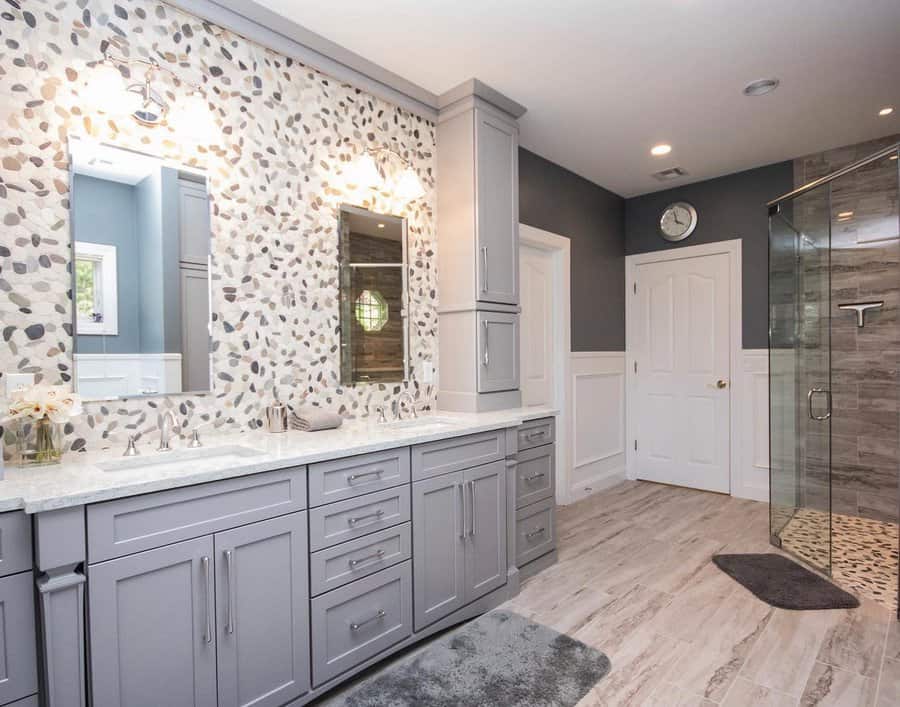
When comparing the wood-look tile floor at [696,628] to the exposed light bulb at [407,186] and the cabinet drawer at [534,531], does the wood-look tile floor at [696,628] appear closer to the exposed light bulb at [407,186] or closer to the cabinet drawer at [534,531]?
the cabinet drawer at [534,531]

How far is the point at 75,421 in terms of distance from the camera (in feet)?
6.07

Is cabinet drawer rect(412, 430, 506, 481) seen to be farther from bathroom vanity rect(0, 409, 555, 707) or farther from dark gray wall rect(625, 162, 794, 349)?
dark gray wall rect(625, 162, 794, 349)

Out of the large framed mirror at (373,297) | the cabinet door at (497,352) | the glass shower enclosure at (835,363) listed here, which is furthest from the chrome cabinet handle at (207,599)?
the glass shower enclosure at (835,363)

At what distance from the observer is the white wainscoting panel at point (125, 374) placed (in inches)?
73.8

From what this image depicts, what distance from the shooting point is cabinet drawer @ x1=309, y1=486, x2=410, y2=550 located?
1867mm

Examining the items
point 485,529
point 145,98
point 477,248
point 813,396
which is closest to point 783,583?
point 813,396

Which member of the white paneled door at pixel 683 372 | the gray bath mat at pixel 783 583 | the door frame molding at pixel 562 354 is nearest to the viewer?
the gray bath mat at pixel 783 583

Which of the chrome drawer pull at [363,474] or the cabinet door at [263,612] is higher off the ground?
the chrome drawer pull at [363,474]

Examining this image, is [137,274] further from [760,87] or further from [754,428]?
[754,428]

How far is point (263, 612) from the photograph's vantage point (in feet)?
5.59

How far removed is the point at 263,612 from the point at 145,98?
1911 mm

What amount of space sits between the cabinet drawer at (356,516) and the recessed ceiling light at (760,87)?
2931 millimetres

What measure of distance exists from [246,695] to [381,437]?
3.15 ft

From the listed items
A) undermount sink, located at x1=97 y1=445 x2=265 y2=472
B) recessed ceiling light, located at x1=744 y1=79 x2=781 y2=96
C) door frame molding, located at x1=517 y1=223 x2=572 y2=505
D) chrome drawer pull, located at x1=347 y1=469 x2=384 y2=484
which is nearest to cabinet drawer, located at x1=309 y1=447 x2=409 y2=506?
chrome drawer pull, located at x1=347 y1=469 x2=384 y2=484
